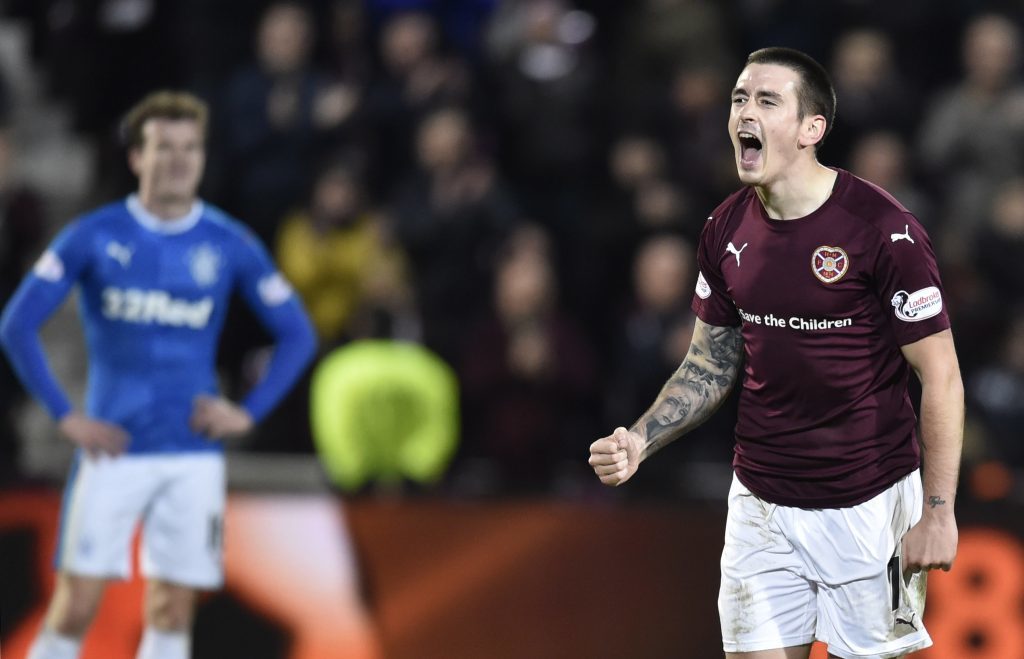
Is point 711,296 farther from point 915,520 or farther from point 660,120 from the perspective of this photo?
point 660,120

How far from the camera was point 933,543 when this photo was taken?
4.27 metres

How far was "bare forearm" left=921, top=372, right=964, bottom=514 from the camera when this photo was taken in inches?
168

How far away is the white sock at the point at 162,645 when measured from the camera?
5961mm

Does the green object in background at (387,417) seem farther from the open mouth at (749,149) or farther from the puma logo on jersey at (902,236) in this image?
the puma logo on jersey at (902,236)

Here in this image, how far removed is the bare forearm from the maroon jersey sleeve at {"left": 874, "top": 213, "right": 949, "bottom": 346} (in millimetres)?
156

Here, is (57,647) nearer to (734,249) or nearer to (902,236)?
(734,249)

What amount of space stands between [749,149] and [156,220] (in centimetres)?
265

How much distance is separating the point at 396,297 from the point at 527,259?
755mm

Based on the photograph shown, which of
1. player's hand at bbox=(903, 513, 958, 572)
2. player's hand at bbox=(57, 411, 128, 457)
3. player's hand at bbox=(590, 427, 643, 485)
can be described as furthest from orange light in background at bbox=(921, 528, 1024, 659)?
player's hand at bbox=(57, 411, 128, 457)

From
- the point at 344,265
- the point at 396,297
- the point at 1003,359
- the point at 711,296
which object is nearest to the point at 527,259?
the point at 396,297

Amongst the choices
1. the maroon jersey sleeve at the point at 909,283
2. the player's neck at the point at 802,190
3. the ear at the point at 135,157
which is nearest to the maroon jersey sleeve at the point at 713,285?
the player's neck at the point at 802,190

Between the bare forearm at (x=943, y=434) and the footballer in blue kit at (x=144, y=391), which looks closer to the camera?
the bare forearm at (x=943, y=434)

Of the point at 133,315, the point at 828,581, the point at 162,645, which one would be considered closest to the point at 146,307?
the point at 133,315

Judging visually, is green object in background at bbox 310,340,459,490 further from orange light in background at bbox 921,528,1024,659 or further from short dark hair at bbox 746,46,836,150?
short dark hair at bbox 746,46,836,150
